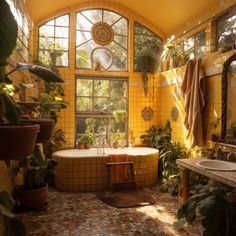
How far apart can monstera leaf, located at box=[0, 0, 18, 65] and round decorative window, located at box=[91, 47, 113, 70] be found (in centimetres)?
398

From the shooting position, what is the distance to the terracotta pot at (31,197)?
9.89 feet

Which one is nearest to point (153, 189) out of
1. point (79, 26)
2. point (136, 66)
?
point (136, 66)

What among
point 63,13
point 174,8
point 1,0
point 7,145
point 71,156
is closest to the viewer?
point 1,0

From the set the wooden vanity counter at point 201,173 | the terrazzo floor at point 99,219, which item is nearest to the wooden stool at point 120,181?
the terrazzo floor at point 99,219

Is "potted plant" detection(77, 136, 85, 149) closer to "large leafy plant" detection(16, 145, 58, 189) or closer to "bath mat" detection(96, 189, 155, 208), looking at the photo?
"bath mat" detection(96, 189, 155, 208)

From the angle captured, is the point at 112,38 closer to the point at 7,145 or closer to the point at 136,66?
the point at 136,66

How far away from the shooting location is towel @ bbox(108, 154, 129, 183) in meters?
4.02

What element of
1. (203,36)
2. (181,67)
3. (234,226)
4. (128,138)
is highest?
(203,36)

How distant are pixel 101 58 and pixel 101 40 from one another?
34cm

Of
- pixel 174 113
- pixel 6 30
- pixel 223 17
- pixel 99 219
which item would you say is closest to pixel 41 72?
pixel 6 30

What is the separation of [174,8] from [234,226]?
11.5 ft

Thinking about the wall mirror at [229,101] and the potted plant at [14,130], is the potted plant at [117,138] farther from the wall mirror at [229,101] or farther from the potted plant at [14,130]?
the potted plant at [14,130]

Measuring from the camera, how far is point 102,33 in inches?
190

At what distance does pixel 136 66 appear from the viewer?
500cm
